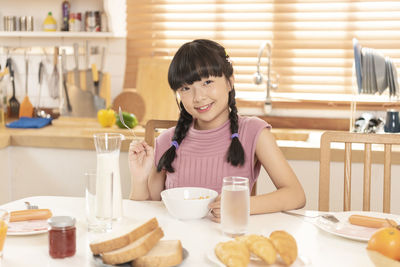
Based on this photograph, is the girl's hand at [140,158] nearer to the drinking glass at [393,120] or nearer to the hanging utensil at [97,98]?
the drinking glass at [393,120]

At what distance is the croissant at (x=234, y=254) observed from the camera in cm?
92

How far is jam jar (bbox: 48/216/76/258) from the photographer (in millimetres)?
1006

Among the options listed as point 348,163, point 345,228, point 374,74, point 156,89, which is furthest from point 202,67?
point 156,89

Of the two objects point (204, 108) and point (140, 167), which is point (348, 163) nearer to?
point (204, 108)

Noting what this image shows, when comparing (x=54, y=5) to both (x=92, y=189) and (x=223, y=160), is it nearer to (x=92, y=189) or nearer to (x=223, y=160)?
(x=223, y=160)

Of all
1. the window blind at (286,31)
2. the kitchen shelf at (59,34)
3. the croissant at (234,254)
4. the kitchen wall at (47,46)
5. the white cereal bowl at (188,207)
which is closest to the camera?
the croissant at (234,254)

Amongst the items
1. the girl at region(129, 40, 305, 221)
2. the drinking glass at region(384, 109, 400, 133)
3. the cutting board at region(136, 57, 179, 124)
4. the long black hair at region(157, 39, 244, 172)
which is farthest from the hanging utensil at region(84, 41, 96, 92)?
the drinking glass at region(384, 109, 400, 133)

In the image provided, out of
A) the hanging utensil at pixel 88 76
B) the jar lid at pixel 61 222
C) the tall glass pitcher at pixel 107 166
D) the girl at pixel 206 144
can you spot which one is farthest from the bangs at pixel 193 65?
the hanging utensil at pixel 88 76

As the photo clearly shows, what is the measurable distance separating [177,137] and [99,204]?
23.0 inches

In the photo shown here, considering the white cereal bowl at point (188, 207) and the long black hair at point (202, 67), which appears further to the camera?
the long black hair at point (202, 67)

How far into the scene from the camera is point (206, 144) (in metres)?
1.69

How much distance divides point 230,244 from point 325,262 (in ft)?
0.63

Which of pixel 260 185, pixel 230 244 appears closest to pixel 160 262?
pixel 230 244

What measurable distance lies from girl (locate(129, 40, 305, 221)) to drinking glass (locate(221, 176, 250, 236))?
286mm
